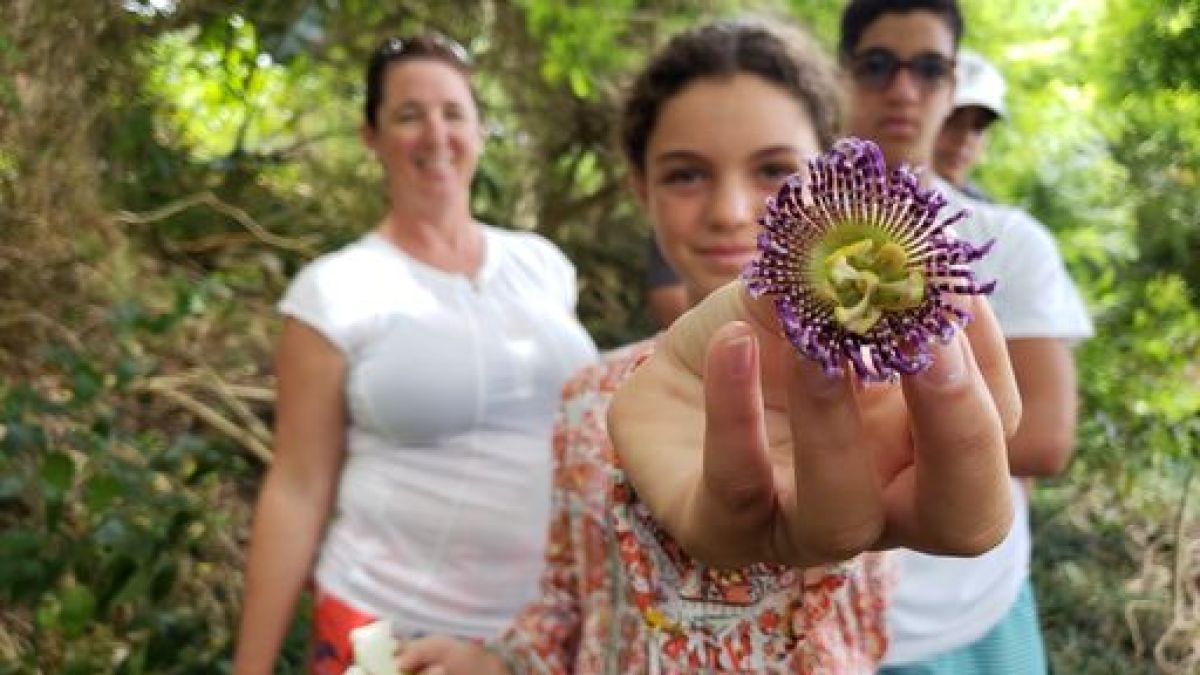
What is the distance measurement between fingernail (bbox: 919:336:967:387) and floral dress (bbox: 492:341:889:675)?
0.85ft

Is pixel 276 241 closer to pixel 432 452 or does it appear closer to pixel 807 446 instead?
pixel 432 452

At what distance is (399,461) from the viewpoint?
1343mm

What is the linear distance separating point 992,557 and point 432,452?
0.61 m

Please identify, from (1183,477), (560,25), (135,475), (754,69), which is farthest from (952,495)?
(560,25)

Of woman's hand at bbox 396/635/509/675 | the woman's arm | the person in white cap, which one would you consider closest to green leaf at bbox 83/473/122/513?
the woman's arm

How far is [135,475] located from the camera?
1919 millimetres

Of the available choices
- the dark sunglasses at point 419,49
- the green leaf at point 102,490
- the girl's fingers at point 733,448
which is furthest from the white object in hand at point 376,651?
the green leaf at point 102,490

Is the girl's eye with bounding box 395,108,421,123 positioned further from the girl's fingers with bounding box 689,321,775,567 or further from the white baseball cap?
the girl's fingers with bounding box 689,321,775,567

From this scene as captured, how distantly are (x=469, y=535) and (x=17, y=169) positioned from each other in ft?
4.75

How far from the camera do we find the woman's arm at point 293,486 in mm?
1329

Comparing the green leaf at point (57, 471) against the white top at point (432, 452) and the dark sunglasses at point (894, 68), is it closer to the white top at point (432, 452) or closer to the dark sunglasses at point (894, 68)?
the white top at point (432, 452)

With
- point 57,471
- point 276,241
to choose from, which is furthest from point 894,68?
point 276,241

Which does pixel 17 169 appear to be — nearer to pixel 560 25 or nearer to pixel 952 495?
pixel 560 25

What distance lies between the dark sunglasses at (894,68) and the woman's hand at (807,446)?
0.76 m
